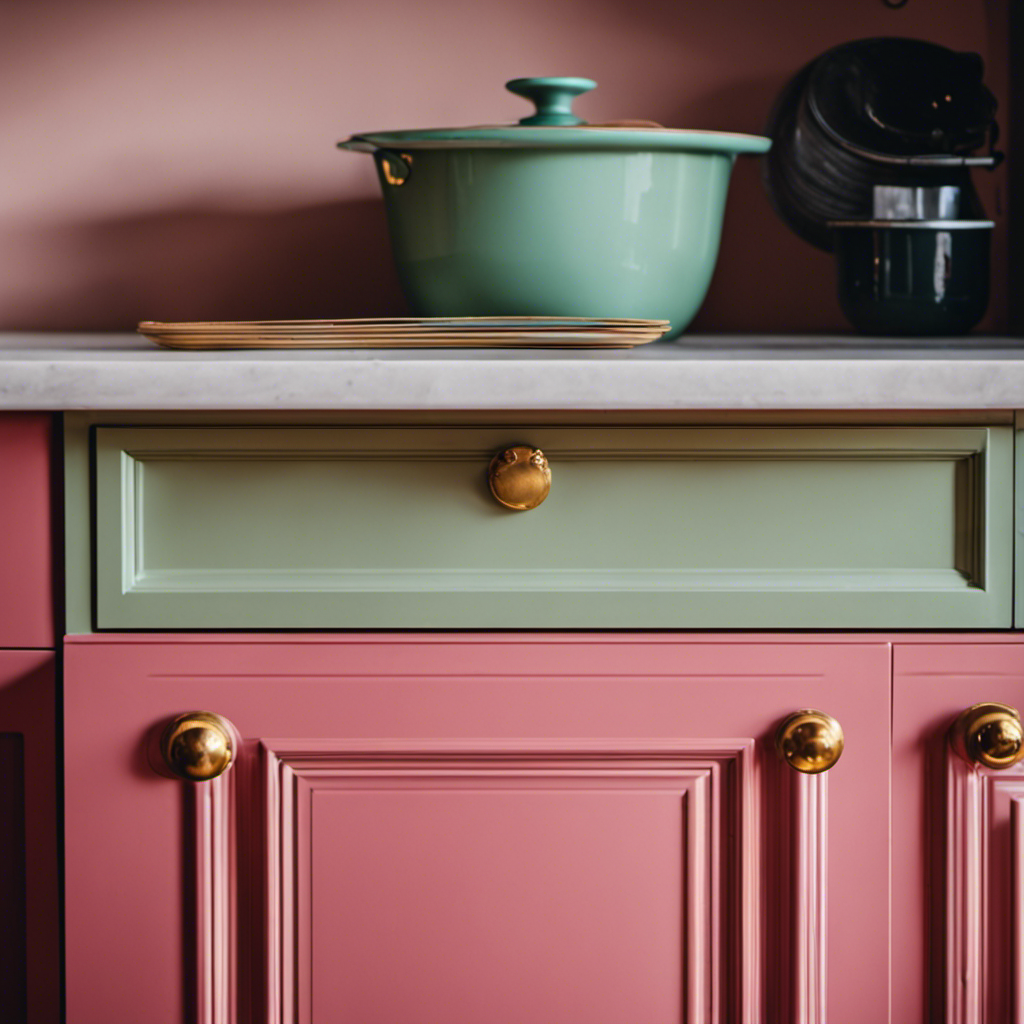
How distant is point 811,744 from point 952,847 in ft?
0.38

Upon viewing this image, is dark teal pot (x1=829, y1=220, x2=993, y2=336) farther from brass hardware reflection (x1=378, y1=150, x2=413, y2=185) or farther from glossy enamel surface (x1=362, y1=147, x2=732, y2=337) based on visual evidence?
brass hardware reflection (x1=378, y1=150, x2=413, y2=185)

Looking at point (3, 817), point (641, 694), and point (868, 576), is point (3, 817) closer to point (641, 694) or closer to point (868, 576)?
point (641, 694)

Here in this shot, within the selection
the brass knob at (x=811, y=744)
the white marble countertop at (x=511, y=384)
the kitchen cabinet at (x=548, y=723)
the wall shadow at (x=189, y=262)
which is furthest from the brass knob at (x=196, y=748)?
the wall shadow at (x=189, y=262)

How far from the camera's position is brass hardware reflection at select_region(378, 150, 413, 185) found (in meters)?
0.80

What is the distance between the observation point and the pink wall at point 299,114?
3.50ft

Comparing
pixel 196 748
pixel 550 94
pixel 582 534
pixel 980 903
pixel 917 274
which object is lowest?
pixel 980 903

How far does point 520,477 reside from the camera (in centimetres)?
62

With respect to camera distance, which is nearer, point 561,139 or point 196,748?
point 196,748

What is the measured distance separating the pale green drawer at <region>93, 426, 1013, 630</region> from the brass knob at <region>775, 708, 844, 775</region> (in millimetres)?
59

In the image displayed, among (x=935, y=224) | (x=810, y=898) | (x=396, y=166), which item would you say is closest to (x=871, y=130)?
(x=935, y=224)

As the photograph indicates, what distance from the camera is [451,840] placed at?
64cm

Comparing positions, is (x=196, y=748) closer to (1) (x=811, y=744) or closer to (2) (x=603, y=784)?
(2) (x=603, y=784)

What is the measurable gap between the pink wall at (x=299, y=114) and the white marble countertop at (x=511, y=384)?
48 cm

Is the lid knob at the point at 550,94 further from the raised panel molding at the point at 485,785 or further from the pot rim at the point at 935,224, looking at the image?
the raised panel molding at the point at 485,785
